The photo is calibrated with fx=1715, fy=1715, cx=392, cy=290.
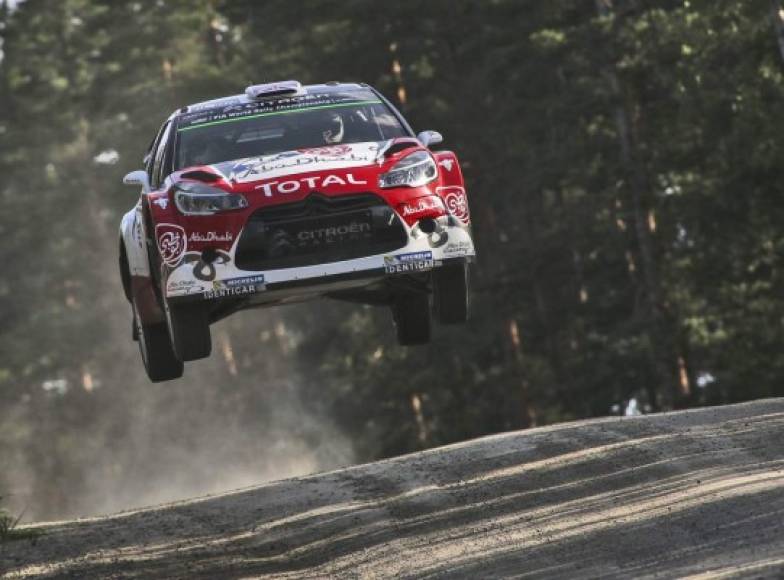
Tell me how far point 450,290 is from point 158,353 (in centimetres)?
273

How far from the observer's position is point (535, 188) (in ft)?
135

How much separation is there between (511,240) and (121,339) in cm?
1912

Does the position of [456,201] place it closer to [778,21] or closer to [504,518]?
[504,518]

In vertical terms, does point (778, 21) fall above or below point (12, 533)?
below

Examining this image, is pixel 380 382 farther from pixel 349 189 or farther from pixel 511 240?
pixel 349 189

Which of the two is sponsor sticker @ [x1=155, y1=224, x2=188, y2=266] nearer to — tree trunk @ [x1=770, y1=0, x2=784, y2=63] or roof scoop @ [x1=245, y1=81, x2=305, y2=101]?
roof scoop @ [x1=245, y1=81, x2=305, y2=101]

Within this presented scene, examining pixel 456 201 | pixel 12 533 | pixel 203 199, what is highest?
pixel 203 199

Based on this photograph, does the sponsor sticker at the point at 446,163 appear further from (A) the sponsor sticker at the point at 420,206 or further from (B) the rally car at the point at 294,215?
(A) the sponsor sticker at the point at 420,206

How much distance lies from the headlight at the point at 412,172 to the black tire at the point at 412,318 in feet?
5.71

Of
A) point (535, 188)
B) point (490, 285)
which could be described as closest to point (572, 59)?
point (535, 188)

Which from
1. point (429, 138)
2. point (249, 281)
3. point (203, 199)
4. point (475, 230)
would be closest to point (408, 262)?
point (249, 281)

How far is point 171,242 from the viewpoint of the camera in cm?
1205

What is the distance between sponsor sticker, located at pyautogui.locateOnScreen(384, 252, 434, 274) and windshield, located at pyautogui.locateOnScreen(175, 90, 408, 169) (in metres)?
1.26

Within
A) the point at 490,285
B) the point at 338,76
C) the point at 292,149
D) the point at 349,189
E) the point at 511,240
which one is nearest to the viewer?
the point at 349,189
